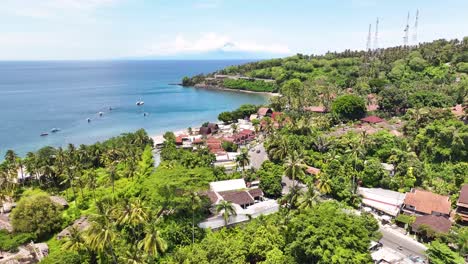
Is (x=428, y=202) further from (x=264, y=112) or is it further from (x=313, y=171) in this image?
(x=264, y=112)

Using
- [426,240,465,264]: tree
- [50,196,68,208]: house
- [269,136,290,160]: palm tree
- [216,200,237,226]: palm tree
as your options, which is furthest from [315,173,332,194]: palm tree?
[50,196,68,208]: house

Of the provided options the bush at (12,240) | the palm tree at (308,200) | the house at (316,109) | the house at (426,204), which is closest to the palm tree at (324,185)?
the palm tree at (308,200)

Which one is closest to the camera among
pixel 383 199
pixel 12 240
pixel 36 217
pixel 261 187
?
pixel 12 240

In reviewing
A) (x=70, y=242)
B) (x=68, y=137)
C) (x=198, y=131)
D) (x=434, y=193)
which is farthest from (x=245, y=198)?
(x=68, y=137)

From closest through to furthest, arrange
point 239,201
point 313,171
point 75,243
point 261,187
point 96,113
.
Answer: point 75,243, point 239,201, point 261,187, point 313,171, point 96,113

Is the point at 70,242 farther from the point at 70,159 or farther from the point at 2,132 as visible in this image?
the point at 2,132

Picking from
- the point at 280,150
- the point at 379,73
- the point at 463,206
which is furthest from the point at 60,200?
the point at 379,73

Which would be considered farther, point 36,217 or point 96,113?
point 96,113
